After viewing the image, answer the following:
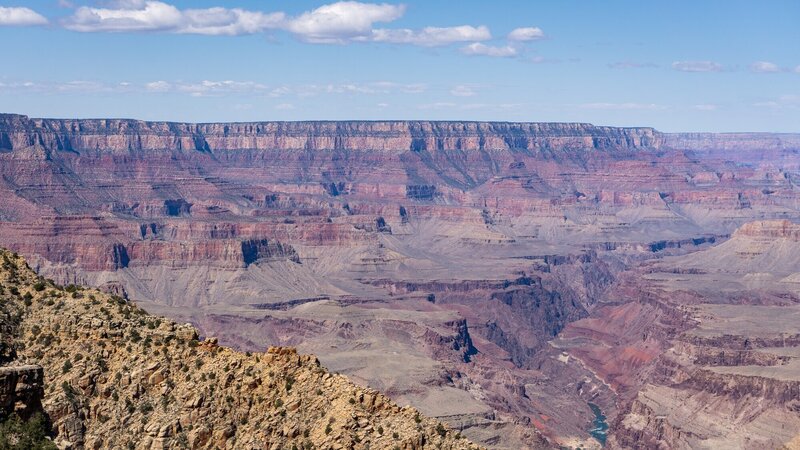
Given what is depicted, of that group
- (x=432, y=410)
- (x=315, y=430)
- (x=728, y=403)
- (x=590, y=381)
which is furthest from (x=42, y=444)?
(x=590, y=381)

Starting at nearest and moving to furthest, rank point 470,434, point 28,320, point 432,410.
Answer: point 28,320 < point 470,434 < point 432,410

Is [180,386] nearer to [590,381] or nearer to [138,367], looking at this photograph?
[138,367]

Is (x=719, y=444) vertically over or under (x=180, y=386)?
under

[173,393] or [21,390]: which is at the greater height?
[21,390]

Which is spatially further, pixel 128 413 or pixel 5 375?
pixel 128 413

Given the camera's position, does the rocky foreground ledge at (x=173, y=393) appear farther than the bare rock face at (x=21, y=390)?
Yes

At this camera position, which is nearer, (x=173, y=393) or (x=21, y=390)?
(x=21, y=390)

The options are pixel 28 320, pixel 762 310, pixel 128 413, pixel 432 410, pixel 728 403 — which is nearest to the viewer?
pixel 128 413

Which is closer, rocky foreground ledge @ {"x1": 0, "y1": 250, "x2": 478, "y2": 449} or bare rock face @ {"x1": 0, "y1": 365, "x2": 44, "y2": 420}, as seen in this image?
bare rock face @ {"x1": 0, "y1": 365, "x2": 44, "y2": 420}
